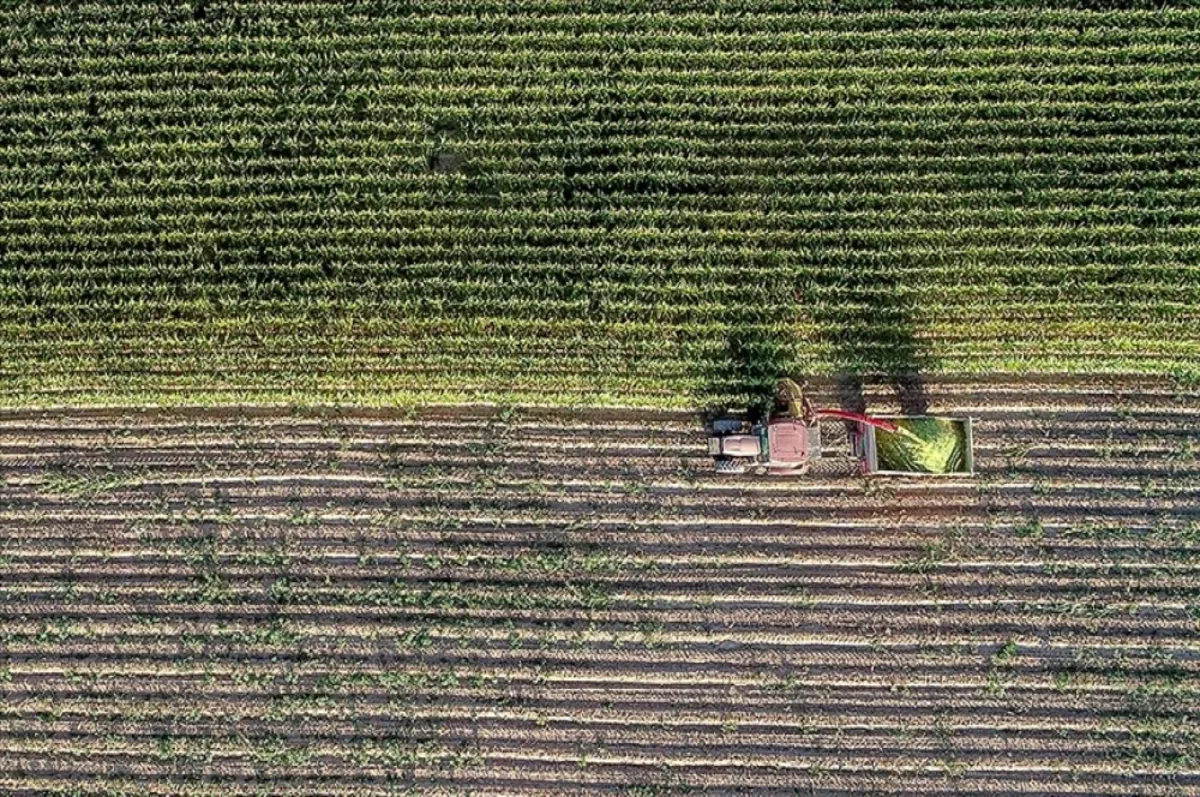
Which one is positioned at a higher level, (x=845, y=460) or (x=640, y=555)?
(x=845, y=460)

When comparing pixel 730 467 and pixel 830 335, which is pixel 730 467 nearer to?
pixel 730 467

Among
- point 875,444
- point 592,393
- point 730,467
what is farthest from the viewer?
point 592,393

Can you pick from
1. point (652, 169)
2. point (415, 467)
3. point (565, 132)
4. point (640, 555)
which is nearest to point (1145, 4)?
point (652, 169)

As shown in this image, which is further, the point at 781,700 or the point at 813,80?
the point at 813,80

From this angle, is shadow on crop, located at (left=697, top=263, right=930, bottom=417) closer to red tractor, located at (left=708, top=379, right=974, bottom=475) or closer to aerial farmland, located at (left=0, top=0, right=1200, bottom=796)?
aerial farmland, located at (left=0, top=0, right=1200, bottom=796)

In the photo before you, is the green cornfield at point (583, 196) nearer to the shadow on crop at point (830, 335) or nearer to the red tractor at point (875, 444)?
the shadow on crop at point (830, 335)

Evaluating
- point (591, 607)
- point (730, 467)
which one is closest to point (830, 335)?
point (730, 467)

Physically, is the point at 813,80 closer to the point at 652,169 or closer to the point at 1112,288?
the point at 652,169
